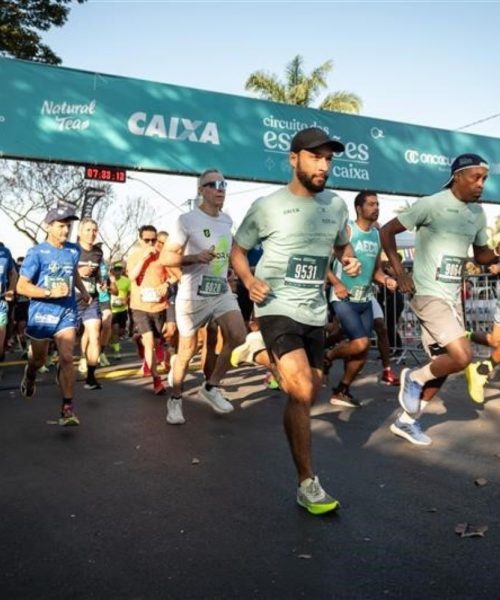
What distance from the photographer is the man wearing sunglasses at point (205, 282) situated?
18.3 feet

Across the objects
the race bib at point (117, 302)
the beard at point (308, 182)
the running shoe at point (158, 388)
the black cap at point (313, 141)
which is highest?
the black cap at point (313, 141)

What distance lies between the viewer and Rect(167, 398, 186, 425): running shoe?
538cm

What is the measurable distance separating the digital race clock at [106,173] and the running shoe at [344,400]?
8.83 meters

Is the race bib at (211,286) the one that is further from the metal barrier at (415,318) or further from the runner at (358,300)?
the metal barrier at (415,318)

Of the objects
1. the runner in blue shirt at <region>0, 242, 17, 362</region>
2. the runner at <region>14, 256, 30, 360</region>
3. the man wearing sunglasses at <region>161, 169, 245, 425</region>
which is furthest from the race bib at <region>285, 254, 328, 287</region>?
the runner at <region>14, 256, 30, 360</region>

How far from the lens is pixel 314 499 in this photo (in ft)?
10.2

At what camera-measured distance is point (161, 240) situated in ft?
31.1

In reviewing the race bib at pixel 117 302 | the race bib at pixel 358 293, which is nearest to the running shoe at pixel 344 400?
the race bib at pixel 358 293

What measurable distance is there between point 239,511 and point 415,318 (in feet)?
25.5

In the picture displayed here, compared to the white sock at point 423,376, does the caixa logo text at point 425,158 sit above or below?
above

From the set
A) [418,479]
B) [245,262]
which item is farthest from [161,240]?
[418,479]

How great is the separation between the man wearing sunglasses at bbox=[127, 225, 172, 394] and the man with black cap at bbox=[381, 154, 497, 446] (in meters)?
3.44

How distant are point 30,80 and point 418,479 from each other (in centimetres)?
1206

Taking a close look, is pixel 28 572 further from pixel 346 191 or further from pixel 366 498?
pixel 346 191
